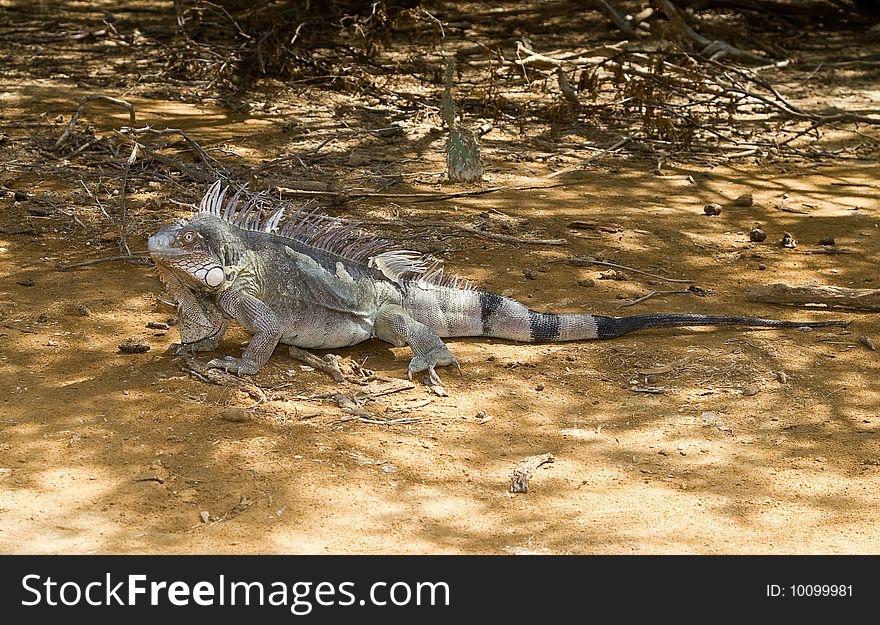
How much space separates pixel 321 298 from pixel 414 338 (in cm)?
55

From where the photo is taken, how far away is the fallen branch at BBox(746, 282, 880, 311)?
7055mm

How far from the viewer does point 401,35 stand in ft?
48.3

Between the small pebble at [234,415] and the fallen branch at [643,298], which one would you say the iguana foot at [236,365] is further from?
the fallen branch at [643,298]

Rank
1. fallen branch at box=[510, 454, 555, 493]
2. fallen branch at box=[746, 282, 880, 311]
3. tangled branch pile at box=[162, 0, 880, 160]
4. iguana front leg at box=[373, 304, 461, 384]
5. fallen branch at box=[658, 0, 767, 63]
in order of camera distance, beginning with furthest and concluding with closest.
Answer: fallen branch at box=[658, 0, 767, 63] → tangled branch pile at box=[162, 0, 880, 160] → fallen branch at box=[746, 282, 880, 311] → iguana front leg at box=[373, 304, 461, 384] → fallen branch at box=[510, 454, 555, 493]

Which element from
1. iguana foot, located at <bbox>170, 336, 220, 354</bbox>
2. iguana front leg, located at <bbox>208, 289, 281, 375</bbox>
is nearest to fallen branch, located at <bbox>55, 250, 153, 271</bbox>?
iguana foot, located at <bbox>170, 336, 220, 354</bbox>

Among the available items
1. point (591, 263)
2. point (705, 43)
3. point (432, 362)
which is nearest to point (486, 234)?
point (591, 263)

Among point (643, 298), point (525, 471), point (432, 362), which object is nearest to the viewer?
point (525, 471)

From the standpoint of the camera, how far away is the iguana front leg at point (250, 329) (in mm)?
5828

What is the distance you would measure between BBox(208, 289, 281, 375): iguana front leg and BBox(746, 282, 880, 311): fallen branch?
3.17 metres

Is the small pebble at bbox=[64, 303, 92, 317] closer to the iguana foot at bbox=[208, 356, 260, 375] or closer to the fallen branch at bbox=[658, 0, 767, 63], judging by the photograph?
the iguana foot at bbox=[208, 356, 260, 375]

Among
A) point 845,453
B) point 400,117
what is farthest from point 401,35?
point 845,453

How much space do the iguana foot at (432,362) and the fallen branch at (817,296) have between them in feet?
7.34

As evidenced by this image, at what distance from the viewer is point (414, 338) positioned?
6.18 meters

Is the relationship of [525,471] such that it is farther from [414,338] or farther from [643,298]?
[643,298]
